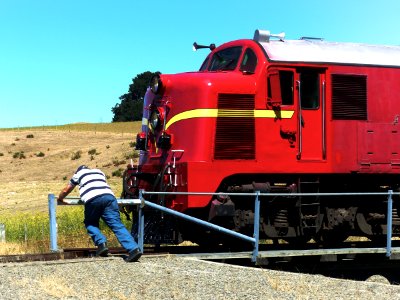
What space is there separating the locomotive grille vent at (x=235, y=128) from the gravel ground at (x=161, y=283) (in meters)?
2.44

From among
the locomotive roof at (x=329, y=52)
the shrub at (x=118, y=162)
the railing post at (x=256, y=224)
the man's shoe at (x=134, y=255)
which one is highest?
the locomotive roof at (x=329, y=52)

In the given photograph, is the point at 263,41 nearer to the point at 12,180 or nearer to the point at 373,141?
the point at 373,141

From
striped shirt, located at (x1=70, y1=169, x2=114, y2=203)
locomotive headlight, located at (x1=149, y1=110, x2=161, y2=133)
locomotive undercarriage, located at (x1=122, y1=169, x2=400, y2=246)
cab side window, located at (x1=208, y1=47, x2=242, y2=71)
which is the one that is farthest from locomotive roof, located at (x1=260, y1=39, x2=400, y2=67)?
striped shirt, located at (x1=70, y1=169, x2=114, y2=203)

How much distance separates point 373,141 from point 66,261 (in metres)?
6.00

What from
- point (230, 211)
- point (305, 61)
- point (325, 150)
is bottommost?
point (230, 211)

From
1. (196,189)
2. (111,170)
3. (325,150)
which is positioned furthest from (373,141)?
(111,170)

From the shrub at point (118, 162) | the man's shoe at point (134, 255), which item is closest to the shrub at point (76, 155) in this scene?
the shrub at point (118, 162)

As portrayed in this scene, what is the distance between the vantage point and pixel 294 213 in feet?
36.2

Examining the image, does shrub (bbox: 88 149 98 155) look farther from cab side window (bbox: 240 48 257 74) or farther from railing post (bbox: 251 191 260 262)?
railing post (bbox: 251 191 260 262)

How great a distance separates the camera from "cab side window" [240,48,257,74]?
441 inches

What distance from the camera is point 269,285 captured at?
786 cm

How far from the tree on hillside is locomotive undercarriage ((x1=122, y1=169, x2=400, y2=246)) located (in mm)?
80869

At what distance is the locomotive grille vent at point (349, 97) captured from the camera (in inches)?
452

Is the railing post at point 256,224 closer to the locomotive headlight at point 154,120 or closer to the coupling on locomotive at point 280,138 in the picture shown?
the coupling on locomotive at point 280,138
